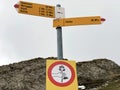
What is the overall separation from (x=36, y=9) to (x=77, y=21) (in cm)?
99

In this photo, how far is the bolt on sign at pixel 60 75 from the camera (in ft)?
29.9

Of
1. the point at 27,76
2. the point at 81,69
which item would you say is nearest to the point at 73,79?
the point at 27,76

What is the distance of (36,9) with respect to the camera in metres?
9.98

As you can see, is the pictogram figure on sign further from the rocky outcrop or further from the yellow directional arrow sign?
the rocky outcrop

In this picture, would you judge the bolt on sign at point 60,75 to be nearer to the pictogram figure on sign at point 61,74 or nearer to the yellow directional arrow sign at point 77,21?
the pictogram figure on sign at point 61,74

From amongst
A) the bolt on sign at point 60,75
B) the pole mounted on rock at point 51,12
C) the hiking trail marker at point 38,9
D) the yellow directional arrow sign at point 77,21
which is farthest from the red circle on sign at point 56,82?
the hiking trail marker at point 38,9

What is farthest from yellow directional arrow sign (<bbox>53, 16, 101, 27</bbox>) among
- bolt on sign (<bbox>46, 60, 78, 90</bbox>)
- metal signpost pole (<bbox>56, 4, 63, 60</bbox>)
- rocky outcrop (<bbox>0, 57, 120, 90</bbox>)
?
rocky outcrop (<bbox>0, 57, 120, 90</bbox>)

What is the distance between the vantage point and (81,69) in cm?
7044

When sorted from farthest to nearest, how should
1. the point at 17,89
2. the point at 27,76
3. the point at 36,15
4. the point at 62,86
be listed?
the point at 27,76
the point at 17,89
the point at 36,15
the point at 62,86

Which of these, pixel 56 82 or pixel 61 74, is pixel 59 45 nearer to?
pixel 61 74

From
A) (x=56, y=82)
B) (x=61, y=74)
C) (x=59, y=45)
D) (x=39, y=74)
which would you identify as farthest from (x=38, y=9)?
(x=39, y=74)

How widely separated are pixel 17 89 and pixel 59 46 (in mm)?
49732

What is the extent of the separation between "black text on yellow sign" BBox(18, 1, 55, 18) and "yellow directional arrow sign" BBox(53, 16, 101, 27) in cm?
21

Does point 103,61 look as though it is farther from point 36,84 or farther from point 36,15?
point 36,15
